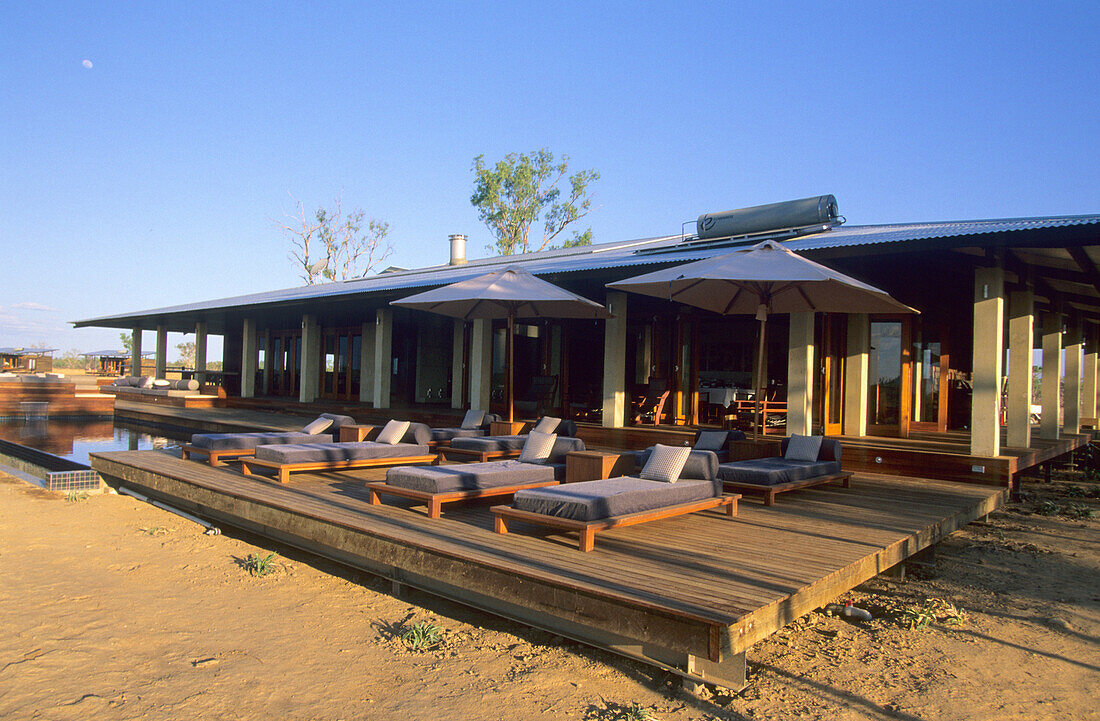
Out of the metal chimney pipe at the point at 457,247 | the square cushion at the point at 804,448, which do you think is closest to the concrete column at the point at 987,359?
the square cushion at the point at 804,448

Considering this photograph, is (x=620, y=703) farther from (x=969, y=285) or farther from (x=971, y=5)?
(x=971, y=5)

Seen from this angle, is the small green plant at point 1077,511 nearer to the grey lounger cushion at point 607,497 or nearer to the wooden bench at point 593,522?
the wooden bench at point 593,522

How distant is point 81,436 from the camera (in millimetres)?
14672

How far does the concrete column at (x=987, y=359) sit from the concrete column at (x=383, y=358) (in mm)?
10521

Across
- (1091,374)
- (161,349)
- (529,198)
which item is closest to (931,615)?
(1091,374)

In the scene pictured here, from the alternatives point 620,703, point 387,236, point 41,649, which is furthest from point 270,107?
point 620,703

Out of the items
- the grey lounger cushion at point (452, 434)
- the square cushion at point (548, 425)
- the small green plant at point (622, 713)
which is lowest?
the small green plant at point (622, 713)

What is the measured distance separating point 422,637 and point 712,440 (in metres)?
4.47

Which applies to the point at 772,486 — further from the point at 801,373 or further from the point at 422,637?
the point at 422,637

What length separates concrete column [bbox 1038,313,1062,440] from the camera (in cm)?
1149

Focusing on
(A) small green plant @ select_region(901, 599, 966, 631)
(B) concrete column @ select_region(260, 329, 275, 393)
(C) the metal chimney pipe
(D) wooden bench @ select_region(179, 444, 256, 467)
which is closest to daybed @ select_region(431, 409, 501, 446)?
(D) wooden bench @ select_region(179, 444, 256, 467)

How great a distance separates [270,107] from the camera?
2488 centimetres

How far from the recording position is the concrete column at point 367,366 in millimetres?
17062

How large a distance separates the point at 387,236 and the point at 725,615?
36100 millimetres
